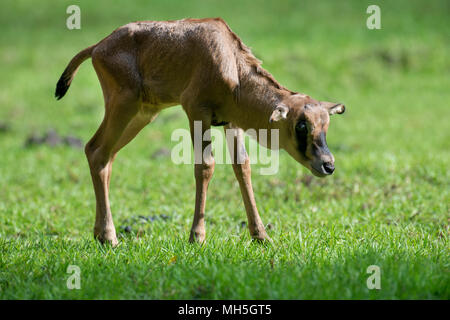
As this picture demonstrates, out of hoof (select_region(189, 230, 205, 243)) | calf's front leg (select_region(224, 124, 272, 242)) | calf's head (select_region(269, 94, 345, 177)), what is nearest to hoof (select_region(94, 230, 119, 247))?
hoof (select_region(189, 230, 205, 243))

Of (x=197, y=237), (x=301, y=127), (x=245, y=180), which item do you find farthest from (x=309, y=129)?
(x=197, y=237)

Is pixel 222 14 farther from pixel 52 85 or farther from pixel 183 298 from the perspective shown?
pixel 183 298

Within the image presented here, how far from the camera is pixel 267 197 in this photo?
27.1 feet

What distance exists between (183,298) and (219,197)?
417 cm

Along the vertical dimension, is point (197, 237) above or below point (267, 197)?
above

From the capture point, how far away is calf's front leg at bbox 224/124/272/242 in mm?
5680

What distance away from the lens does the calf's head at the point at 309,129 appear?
15.8ft

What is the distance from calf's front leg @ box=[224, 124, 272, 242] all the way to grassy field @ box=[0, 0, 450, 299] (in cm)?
22

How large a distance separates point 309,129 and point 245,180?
1.12m

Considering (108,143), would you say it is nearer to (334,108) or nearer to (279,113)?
(279,113)

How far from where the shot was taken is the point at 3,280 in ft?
15.8

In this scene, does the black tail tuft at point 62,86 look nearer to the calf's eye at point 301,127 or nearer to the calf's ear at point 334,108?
the calf's eye at point 301,127

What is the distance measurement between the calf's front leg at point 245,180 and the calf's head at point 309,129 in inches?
30.9

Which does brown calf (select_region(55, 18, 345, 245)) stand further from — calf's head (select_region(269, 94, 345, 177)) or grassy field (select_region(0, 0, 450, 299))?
grassy field (select_region(0, 0, 450, 299))
